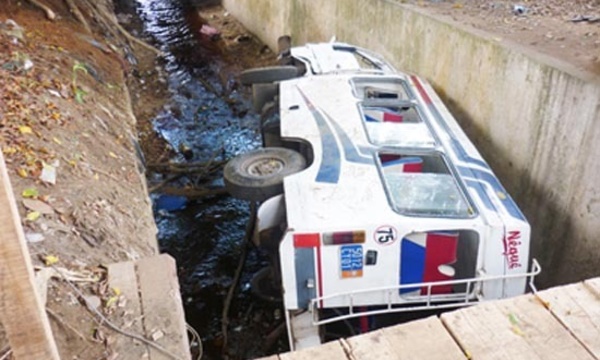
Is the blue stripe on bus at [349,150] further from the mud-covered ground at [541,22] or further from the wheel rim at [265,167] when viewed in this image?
the mud-covered ground at [541,22]

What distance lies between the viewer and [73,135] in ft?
14.8

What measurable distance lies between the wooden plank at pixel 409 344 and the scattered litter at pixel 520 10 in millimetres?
5802

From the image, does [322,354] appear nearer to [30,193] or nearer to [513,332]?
[513,332]

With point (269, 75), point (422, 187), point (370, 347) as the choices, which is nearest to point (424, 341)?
point (370, 347)

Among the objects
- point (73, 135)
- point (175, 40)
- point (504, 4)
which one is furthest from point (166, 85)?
point (504, 4)

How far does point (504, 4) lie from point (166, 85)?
626 cm

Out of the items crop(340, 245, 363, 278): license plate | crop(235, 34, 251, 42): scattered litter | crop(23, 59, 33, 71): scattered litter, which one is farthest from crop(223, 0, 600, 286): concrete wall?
crop(235, 34, 251, 42): scattered litter

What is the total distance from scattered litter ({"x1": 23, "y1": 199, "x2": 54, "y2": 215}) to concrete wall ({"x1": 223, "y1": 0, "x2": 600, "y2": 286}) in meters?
3.85

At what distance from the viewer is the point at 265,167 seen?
4.33 m

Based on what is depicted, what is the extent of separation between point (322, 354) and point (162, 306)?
76 centimetres

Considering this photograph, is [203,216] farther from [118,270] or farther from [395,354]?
[395,354]

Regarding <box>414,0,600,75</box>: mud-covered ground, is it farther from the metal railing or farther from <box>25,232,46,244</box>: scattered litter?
<box>25,232,46,244</box>: scattered litter

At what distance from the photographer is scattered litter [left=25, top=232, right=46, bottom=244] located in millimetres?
2867

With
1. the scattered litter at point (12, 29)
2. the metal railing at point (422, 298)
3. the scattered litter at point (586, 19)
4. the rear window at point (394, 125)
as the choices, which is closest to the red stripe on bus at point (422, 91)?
the rear window at point (394, 125)
